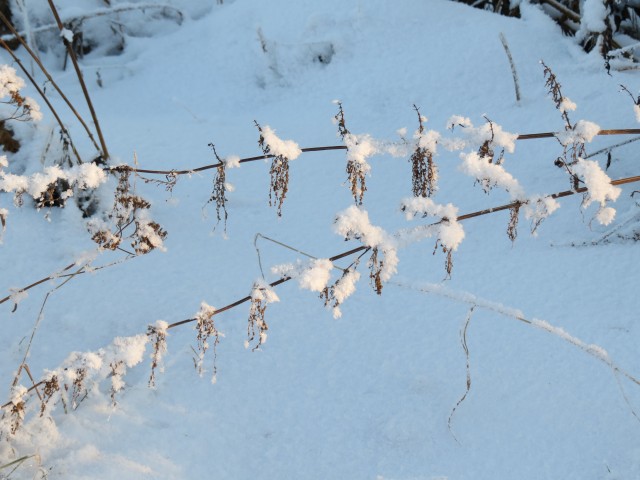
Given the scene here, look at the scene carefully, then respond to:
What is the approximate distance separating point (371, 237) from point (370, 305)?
979mm

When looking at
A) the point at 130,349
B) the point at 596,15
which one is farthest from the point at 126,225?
the point at 596,15

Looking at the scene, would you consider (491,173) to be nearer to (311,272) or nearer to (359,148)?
(359,148)

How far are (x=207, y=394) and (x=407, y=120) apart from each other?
2.08 metres

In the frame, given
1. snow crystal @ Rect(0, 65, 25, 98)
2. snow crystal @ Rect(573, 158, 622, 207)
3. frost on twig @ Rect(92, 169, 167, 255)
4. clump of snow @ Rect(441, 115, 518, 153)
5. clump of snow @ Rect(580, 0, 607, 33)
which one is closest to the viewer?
snow crystal @ Rect(573, 158, 622, 207)

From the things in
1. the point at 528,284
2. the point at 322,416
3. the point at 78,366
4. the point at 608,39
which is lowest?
the point at 322,416

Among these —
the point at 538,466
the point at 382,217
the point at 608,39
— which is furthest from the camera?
the point at 608,39

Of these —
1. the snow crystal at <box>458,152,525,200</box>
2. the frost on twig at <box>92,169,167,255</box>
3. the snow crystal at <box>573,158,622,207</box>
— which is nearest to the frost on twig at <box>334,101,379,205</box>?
the snow crystal at <box>458,152,525,200</box>

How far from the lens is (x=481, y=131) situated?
57.4 inches

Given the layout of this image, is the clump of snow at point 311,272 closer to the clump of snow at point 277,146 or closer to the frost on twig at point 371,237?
the frost on twig at point 371,237

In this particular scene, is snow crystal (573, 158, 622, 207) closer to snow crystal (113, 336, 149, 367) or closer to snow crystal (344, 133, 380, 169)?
snow crystal (344, 133, 380, 169)

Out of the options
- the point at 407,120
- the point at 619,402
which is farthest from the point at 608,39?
the point at 619,402

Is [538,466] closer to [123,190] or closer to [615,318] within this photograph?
[615,318]

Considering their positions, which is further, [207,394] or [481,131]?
[207,394]

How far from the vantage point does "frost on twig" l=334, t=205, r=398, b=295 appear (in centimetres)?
133
